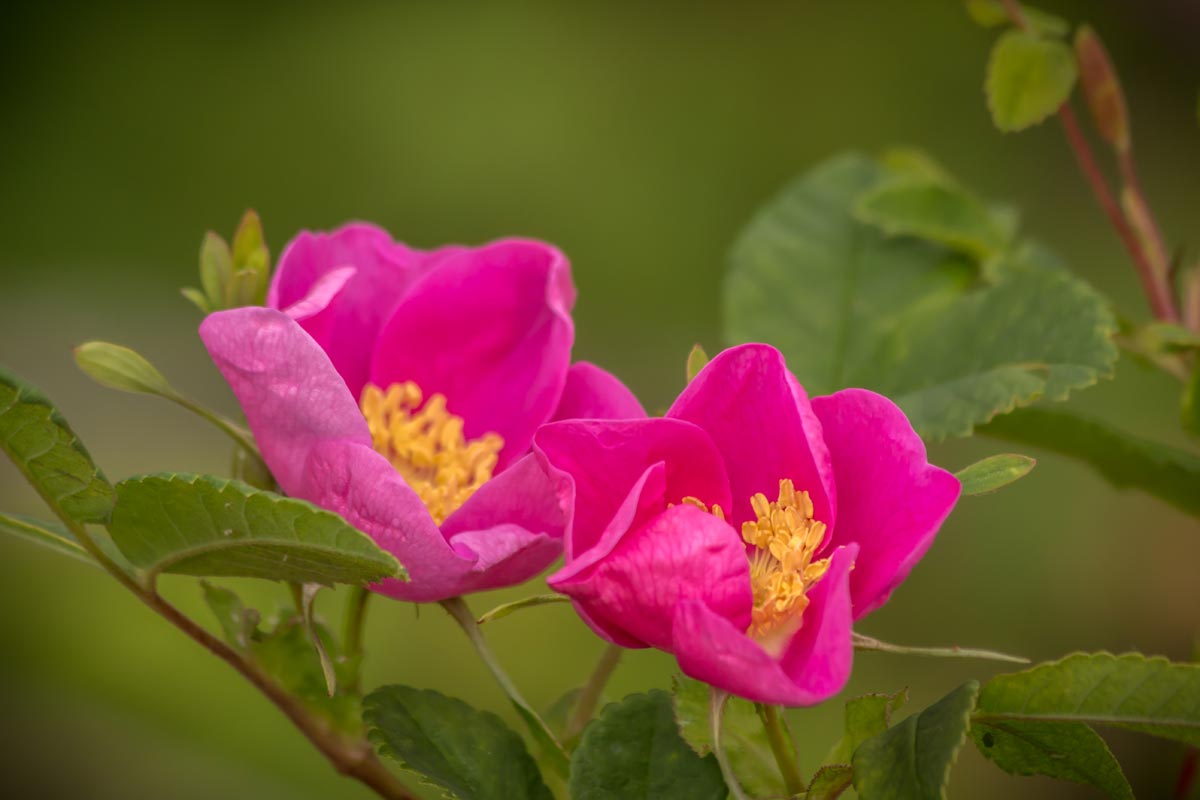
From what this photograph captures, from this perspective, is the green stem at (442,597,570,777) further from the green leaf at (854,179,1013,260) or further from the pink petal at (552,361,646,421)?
the green leaf at (854,179,1013,260)

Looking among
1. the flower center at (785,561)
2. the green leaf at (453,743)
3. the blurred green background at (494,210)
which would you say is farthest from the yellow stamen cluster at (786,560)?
the blurred green background at (494,210)

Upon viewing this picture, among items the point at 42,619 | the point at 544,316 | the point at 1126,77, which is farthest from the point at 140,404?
Result: the point at 1126,77

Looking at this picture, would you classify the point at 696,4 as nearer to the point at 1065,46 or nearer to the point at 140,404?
the point at 140,404

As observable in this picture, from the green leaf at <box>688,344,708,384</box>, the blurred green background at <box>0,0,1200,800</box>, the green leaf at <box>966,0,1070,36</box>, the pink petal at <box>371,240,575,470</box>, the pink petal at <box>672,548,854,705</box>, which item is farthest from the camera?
the blurred green background at <box>0,0,1200,800</box>

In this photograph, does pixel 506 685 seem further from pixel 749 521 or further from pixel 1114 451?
pixel 1114 451

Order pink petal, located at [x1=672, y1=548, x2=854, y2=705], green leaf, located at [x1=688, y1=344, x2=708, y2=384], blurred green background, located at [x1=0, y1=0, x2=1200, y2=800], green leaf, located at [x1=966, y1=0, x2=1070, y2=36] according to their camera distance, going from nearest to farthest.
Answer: pink petal, located at [x1=672, y1=548, x2=854, y2=705]
green leaf, located at [x1=688, y1=344, x2=708, y2=384]
green leaf, located at [x1=966, y1=0, x2=1070, y2=36]
blurred green background, located at [x1=0, y1=0, x2=1200, y2=800]

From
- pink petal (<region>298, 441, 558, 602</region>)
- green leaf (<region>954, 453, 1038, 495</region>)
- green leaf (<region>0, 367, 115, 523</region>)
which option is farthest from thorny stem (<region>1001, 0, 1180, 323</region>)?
green leaf (<region>0, 367, 115, 523</region>)

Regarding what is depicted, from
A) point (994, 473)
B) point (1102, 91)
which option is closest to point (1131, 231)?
point (1102, 91)
